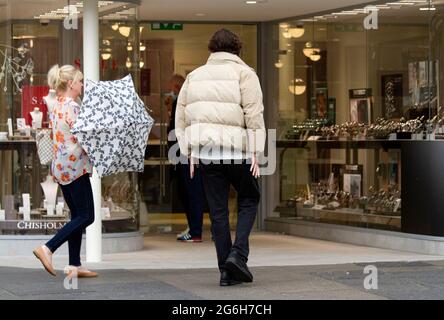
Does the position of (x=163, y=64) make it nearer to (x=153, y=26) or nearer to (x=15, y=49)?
(x=153, y=26)

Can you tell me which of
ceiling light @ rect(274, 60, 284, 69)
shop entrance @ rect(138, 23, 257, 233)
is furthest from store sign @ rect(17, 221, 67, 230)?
ceiling light @ rect(274, 60, 284, 69)

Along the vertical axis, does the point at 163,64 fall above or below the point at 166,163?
above

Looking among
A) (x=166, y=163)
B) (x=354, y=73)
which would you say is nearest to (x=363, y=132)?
(x=354, y=73)

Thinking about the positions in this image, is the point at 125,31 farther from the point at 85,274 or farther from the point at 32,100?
the point at 85,274

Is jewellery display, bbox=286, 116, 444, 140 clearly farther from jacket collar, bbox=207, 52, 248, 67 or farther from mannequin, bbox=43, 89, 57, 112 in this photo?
jacket collar, bbox=207, 52, 248, 67

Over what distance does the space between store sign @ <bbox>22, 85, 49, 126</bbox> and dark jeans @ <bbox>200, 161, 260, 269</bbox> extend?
3.81 m

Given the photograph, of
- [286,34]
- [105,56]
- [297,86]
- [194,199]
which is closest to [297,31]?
[286,34]

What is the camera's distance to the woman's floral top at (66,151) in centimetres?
903

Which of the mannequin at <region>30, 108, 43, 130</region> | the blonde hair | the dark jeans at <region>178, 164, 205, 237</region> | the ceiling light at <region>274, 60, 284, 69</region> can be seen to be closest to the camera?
the blonde hair

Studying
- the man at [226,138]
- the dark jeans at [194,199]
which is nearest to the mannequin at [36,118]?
the dark jeans at [194,199]

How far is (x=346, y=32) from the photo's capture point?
13758 mm

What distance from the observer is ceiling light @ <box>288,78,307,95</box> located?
14727 mm

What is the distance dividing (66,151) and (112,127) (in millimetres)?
432

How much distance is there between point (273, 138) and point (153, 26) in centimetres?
227
